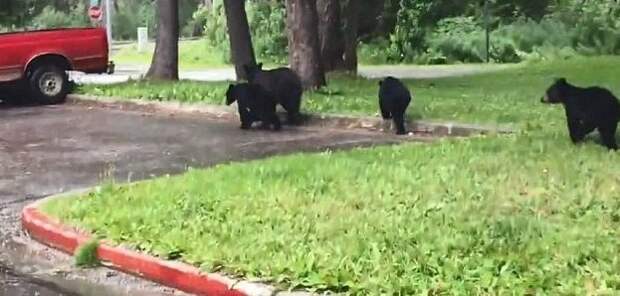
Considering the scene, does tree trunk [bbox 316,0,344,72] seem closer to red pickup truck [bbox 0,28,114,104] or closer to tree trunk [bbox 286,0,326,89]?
red pickup truck [bbox 0,28,114,104]

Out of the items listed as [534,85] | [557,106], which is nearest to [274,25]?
[534,85]

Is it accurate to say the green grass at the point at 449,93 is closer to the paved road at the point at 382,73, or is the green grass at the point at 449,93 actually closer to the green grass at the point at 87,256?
the paved road at the point at 382,73

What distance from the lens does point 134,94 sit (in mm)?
18891

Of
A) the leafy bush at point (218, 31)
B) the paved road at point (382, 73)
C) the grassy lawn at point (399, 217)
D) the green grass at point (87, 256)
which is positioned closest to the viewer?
the grassy lawn at point (399, 217)

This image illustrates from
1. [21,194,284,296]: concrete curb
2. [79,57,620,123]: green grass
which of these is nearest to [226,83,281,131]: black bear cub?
[79,57,620,123]: green grass

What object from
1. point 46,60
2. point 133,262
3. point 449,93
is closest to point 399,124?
point 449,93

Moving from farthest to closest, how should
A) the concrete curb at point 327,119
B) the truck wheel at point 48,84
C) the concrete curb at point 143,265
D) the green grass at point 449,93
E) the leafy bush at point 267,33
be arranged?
the leafy bush at point 267,33 < the truck wheel at point 48,84 < the green grass at point 449,93 < the concrete curb at point 327,119 < the concrete curb at point 143,265

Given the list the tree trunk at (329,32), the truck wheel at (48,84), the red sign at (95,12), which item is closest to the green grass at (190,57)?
the red sign at (95,12)

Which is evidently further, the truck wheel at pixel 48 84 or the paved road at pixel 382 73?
the paved road at pixel 382 73

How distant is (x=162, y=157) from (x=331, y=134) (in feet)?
9.11

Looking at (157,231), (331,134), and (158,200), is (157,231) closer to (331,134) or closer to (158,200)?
(158,200)

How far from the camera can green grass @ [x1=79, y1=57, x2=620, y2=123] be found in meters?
14.5

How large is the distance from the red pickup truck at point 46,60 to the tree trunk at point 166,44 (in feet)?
5.25

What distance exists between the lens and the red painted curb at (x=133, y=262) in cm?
641
